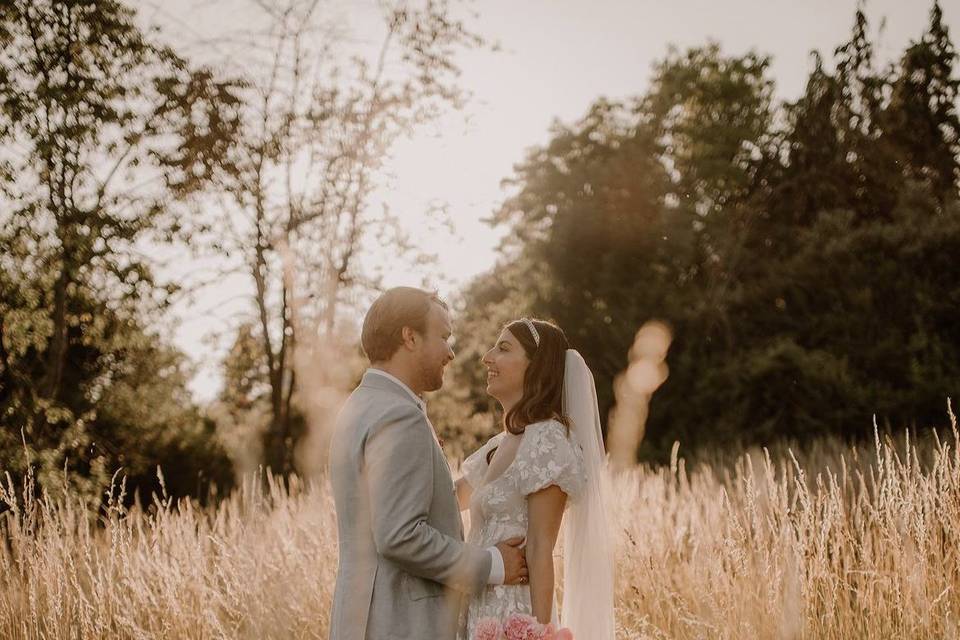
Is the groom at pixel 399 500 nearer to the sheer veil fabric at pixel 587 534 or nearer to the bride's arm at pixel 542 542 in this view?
the bride's arm at pixel 542 542

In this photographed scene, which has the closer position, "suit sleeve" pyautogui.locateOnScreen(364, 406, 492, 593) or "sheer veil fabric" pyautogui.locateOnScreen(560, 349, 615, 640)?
"suit sleeve" pyautogui.locateOnScreen(364, 406, 492, 593)

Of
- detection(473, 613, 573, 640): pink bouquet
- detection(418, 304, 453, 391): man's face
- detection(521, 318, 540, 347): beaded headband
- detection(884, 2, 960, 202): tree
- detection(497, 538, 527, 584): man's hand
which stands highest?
detection(884, 2, 960, 202): tree

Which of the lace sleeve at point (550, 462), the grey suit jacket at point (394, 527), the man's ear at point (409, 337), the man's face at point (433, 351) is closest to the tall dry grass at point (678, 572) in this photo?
the lace sleeve at point (550, 462)

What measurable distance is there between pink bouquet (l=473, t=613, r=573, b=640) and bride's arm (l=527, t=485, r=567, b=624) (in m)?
0.08

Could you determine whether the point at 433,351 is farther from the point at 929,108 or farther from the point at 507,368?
the point at 929,108

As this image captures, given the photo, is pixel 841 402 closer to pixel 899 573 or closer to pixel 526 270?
Answer: pixel 526 270

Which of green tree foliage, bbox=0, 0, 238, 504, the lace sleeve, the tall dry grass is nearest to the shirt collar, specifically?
the lace sleeve

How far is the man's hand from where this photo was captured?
2.99 m

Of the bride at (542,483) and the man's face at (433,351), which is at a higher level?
the man's face at (433,351)

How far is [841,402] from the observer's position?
43.7ft

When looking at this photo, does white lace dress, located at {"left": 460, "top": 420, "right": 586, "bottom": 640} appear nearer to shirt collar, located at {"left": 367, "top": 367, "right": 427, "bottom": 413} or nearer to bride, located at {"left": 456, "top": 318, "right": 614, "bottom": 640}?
bride, located at {"left": 456, "top": 318, "right": 614, "bottom": 640}

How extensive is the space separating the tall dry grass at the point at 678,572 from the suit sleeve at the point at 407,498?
5.99 ft

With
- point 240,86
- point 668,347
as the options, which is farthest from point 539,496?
point 668,347

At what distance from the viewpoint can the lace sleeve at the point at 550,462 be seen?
3.08 m
